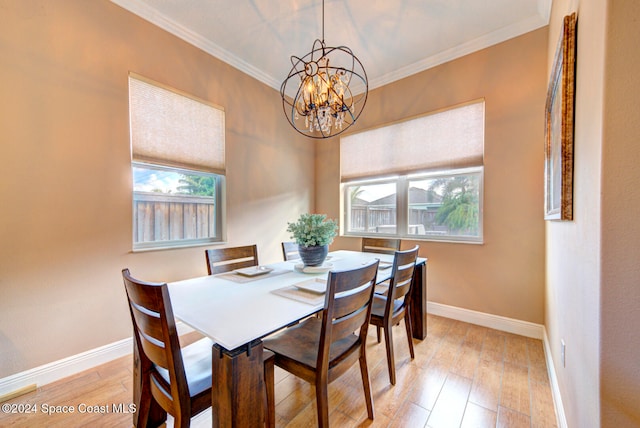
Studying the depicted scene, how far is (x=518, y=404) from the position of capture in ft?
5.18

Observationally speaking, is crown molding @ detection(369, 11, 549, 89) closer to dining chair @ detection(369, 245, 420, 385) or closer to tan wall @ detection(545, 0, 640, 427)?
tan wall @ detection(545, 0, 640, 427)

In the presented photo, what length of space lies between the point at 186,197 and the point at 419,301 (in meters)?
2.56

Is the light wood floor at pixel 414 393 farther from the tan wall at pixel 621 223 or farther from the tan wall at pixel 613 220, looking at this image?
the tan wall at pixel 621 223

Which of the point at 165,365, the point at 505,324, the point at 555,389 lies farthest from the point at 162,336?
the point at 505,324

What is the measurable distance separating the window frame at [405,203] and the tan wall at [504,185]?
0.07m

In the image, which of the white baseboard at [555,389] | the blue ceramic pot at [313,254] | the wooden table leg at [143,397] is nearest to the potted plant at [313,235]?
the blue ceramic pot at [313,254]

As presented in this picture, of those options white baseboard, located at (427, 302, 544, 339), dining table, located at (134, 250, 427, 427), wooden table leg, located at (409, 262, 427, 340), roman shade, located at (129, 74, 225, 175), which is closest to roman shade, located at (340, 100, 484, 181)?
wooden table leg, located at (409, 262, 427, 340)

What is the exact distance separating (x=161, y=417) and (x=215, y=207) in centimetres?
197

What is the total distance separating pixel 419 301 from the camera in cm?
235

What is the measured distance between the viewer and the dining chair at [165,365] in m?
0.94

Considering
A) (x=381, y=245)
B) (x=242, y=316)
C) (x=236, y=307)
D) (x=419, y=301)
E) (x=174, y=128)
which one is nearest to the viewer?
(x=242, y=316)

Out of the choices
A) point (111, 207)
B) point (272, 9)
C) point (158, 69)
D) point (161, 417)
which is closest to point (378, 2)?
point (272, 9)

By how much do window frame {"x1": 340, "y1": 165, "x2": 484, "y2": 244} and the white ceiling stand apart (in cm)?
129

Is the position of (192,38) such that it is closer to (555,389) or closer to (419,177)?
(419,177)
